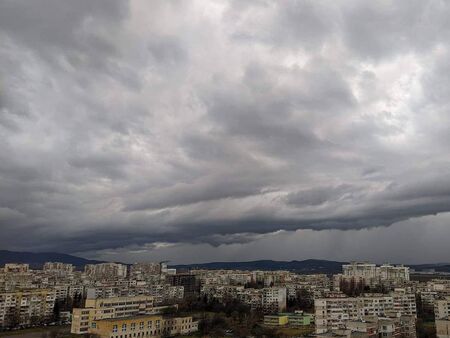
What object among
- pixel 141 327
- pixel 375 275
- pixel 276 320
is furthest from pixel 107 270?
pixel 141 327

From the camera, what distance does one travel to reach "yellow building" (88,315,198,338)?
1122 inches

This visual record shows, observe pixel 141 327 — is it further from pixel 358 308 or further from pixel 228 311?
pixel 358 308

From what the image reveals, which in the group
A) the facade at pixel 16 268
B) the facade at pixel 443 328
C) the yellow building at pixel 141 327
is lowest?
the yellow building at pixel 141 327

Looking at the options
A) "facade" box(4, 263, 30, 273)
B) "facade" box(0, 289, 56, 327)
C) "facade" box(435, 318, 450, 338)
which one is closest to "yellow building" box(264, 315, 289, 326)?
"facade" box(435, 318, 450, 338)

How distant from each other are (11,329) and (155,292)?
18.5m

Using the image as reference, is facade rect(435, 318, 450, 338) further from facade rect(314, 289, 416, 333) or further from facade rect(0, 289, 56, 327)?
facade rect(0, 289, 56, 327)

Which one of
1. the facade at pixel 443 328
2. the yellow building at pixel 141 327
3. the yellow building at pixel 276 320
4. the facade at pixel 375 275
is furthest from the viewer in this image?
the facade at pixel 375 275

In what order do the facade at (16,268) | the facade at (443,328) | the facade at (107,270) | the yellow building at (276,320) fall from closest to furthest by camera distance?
the facade at (443,328), the yellow building at (276,320), the facade at (16,268), the facade at (107,270)

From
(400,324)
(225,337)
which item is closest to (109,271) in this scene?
(225,337)

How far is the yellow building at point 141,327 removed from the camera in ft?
93.5

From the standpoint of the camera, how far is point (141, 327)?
100 feet

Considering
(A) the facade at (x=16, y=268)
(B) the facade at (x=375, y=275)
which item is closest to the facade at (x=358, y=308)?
(B) the facade at (x=375, y=275)

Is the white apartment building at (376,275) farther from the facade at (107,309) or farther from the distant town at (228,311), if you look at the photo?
the facade at (107,309)

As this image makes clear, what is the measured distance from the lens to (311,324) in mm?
37906
